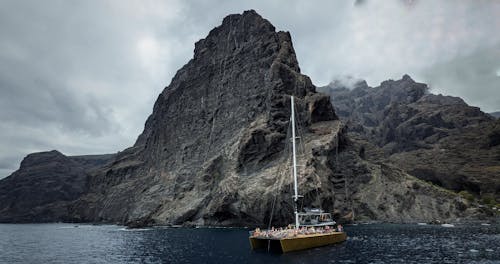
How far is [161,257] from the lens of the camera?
197 ft

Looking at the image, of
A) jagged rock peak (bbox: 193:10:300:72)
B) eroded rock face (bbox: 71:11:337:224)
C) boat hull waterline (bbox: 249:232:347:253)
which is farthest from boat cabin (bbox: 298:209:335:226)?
jagged rock peak (bbox: 193:10:300:72)

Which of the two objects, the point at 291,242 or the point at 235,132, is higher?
the point at 235,132

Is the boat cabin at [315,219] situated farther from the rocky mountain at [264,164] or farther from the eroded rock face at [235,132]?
the eroded rock face at [235,132]

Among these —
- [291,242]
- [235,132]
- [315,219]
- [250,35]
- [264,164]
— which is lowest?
[291,242]

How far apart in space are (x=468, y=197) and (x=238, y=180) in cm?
9554

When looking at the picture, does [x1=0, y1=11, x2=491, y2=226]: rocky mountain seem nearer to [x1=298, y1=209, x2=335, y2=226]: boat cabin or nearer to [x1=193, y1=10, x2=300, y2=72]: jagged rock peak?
[x1=193, y1=10, x2=300, y2=72]: jagged rock peak

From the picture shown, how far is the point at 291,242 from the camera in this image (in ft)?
189

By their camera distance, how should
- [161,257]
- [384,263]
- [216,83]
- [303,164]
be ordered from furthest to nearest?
[216,83] → [303,164] → [161,257] → [384,263]

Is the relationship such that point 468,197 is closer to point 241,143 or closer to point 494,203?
point 494,203

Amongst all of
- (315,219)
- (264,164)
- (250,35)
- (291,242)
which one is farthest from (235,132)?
(291,242)

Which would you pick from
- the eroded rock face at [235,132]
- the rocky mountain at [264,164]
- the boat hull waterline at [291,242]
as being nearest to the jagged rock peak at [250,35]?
the eroded rock face at [235,132]

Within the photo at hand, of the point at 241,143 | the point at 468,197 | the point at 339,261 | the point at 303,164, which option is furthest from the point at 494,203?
the point at 339,261

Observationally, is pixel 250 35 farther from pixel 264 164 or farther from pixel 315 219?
pixel 315 219

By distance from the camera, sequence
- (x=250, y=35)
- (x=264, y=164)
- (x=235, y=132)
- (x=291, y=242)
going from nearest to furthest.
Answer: (x=291, y=242) → (x=264, y=164) → (x=235, y=132) → (x=250, y=35)
